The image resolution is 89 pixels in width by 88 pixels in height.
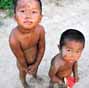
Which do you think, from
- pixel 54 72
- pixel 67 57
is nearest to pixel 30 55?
pixel 54 72

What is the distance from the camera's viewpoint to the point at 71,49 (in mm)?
2480

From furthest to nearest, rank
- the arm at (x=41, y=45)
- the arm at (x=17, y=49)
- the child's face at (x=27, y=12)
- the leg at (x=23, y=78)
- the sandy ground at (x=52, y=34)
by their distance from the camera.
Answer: the sandy ground at (x=52, y=34) < the leg at (x=23, y=78) < the arm at (x=41, y=45) < the arm at (x=17, y=49) < the child's face at (x=27, y=12)

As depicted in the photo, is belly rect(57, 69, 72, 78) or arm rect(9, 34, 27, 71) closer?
arm rect(9, 34, 27, 71)

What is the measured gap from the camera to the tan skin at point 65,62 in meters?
2.48

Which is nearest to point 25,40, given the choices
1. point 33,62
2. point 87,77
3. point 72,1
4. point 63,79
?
point 33,62

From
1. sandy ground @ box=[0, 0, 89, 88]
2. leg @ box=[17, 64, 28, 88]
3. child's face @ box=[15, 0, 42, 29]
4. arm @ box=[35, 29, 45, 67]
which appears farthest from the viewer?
sandy ground @ box=[0, 0, 89, 88]

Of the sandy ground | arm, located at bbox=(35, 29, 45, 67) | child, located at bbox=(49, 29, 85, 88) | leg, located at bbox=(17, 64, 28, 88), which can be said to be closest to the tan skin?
child, located at bbox=(49, 29, 85, 88)

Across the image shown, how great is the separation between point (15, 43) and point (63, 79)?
526mm

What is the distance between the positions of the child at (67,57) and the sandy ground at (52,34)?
384mm

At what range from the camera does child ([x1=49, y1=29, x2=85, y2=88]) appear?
97.4 inches

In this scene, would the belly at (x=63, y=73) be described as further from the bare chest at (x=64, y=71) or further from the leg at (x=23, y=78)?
the leg at (x=23, y=78)

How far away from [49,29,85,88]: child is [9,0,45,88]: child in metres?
0.20

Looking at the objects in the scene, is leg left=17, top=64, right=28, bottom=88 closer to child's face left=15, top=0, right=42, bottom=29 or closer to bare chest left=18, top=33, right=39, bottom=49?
bare chest left=18, top=33, right=39, bottom=49

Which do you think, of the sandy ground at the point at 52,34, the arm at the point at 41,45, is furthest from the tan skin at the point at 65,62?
the sandy ground at the point at 52,34
